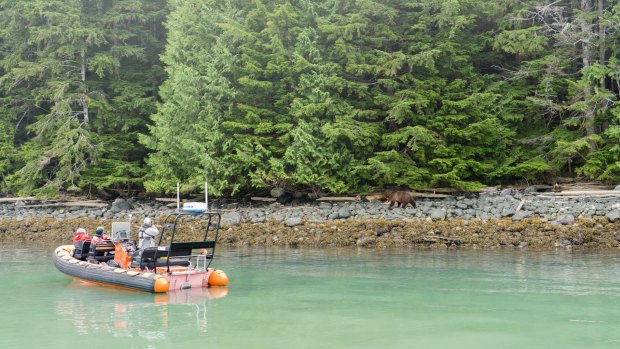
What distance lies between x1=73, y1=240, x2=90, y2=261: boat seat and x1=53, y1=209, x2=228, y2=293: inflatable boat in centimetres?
25

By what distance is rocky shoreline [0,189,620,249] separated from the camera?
19391 mm

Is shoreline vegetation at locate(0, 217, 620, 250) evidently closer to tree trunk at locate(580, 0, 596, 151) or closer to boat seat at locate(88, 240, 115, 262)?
tree trunk at locate(580, 0, 596, 151)

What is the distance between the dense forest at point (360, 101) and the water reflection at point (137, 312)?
11.7 m

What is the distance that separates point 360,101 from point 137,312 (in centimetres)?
1706

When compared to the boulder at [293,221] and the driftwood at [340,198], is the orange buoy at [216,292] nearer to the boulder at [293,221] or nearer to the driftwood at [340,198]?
the boulder at [293,221]

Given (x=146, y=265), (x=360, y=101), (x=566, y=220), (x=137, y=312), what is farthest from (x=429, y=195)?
(x=137, y=312)

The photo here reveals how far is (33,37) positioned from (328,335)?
2727cm

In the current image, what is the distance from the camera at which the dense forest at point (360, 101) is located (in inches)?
955

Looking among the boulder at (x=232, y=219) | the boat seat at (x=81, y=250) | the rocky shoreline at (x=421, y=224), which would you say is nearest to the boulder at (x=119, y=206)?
the rocky shoreline at (x=421, y=224)

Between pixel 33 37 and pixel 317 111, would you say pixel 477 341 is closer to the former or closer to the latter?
pixel 317 111

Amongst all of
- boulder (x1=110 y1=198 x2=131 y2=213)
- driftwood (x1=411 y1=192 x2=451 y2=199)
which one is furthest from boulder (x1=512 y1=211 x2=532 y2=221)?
boulder (x1=110 y1=198 x2=131 y2=213)

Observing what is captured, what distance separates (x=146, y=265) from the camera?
1345 centimetres

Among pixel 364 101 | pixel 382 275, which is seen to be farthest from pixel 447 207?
pixel 382 275

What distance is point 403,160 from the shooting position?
24703mm
